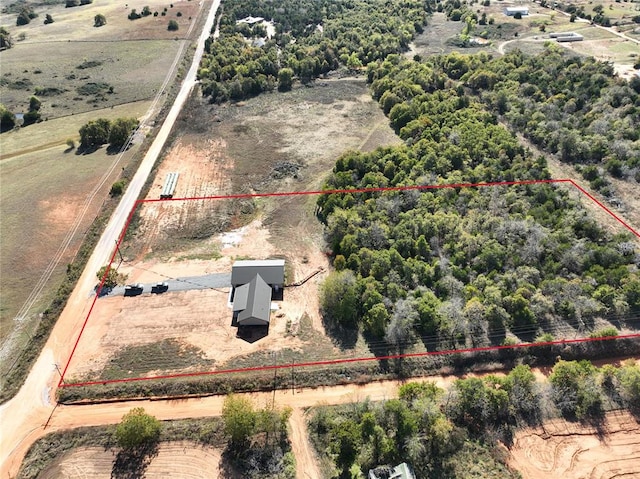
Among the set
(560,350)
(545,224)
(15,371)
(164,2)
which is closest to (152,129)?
Result: (15,371)

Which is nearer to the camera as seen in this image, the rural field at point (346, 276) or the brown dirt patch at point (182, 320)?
the rural field at point (346, 276)

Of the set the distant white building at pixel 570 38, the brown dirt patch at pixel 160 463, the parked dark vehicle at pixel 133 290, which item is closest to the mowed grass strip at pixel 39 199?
the parked dark vehicle at pixel 133 290

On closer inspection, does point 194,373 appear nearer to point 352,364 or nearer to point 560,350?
point 352,364

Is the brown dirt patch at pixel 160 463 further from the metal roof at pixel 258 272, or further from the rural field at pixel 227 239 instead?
the metal roof at pixel 258 272

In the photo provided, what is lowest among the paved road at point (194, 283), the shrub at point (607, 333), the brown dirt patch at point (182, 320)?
the brown dirt patch at point (182, 320)

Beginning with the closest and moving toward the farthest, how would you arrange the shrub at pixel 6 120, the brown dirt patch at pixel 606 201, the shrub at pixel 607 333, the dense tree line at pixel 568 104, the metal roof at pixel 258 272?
the shrub at pixel 607 333 < the metal roof at pixel 258 272 < the brown dirt patch at pixel 606 201 < the dense tree line at pixel 568 104 < the shrub at pixel 6 120

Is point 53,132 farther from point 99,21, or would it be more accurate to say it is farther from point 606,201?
point 606,201

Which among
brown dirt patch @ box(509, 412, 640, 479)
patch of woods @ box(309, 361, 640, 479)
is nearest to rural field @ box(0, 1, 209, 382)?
patch of woods @ box(309, 361, 640, 479)
